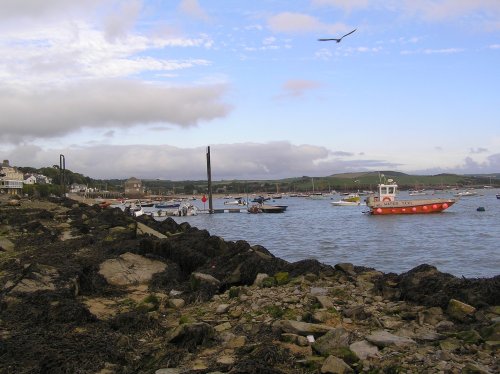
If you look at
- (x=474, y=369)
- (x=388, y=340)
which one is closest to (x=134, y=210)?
(x=388, y=340)

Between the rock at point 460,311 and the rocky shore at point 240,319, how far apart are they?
0.07 ft

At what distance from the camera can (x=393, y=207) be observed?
182 ft

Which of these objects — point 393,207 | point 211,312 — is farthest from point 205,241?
point 393,207

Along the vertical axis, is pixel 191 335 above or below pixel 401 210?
above

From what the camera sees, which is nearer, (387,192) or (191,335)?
(191,335)

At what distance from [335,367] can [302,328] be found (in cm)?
122

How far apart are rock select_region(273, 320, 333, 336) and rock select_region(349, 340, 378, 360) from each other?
0.56 metres

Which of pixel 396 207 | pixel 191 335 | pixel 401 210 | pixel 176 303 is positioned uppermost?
pixel 191 335

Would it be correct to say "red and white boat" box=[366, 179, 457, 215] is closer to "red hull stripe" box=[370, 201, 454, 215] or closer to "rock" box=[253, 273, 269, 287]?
"red hull stripe" box=[370, 201, 454, 215]

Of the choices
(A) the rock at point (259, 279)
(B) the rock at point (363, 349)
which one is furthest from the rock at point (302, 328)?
(A) the rock at point (259, 279)

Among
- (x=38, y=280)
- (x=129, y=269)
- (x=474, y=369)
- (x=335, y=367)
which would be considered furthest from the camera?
(x=129, y=269)

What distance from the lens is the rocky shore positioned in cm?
536

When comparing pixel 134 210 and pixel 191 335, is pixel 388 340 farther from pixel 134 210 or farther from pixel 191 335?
pixel 134 210

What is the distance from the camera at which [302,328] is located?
6.19m
